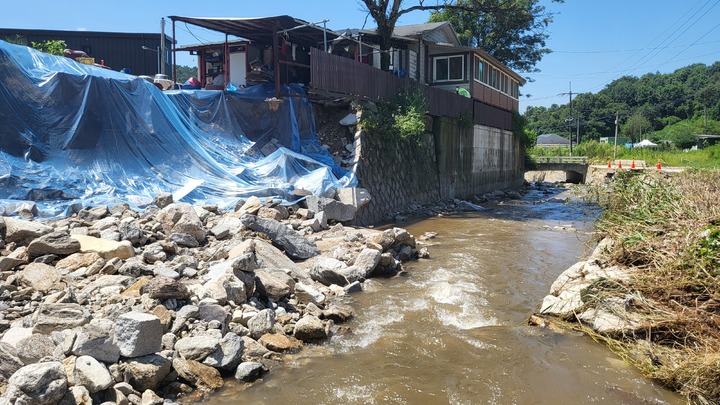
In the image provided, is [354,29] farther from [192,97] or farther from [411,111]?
[192,97]

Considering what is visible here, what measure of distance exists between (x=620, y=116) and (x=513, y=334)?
73.1 m

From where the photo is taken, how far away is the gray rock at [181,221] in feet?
29.3

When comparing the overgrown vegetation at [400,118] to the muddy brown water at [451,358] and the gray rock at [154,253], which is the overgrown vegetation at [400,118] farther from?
the gray rock at [154,253]

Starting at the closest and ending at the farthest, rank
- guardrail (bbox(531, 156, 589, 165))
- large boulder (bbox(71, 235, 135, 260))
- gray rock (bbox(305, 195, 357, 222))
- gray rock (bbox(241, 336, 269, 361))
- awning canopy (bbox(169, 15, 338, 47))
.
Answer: gray rock (bbox(241, 336, 269, 361)) < large boulder (bbox(71, 235, 135, 260)) < gray rock (bbox(305, 195, 357, 222)) < awning canopy (bbox(169, 15, 338, 47)) < guardrail (bbox(531, 156, 589, 165))

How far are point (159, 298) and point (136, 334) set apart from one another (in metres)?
1.27

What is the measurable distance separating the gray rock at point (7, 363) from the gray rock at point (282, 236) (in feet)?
17.1

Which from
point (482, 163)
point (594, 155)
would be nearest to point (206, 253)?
point (482, 163)

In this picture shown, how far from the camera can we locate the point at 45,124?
11.2 meters

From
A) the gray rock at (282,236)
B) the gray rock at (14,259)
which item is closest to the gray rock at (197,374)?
the gray rock at (14,259)

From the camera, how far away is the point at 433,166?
69.6 feet

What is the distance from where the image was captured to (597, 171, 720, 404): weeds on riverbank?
4.98m

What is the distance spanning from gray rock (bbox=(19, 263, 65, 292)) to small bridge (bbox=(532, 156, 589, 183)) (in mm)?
36754

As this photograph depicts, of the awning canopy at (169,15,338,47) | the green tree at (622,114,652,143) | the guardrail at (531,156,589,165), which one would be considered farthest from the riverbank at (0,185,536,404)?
the green tree at (622,114,652,143)

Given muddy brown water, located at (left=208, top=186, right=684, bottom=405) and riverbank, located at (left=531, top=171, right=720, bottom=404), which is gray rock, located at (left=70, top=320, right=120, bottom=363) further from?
riverbank, located at (left=531, top=171, right=720, bottom=404)
